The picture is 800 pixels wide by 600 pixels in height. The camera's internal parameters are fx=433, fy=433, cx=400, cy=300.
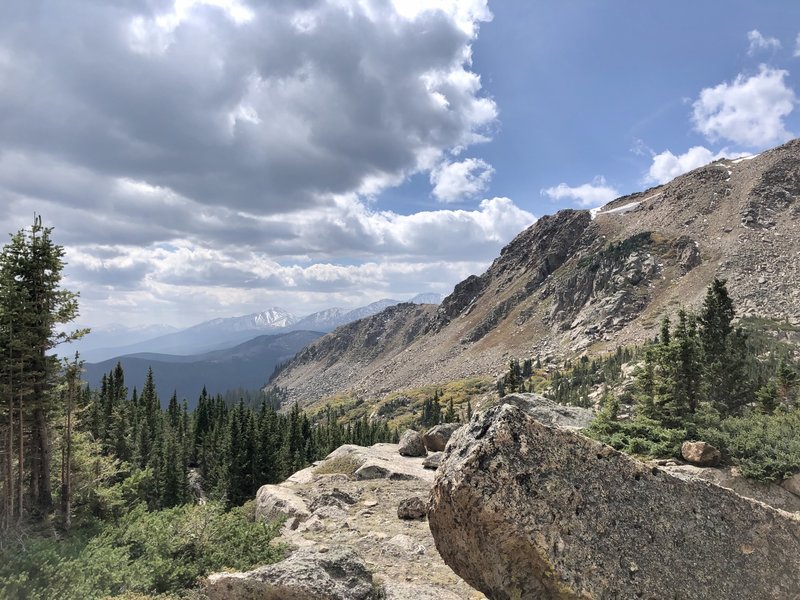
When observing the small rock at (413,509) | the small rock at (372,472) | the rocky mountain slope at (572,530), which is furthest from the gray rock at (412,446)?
the rocky mountain slope at (572,530)

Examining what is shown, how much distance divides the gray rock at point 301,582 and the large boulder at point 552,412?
1015 inches

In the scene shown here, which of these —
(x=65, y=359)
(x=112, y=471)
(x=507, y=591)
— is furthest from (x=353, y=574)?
(x=112, y=471)

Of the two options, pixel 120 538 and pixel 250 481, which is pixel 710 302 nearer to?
pixel 120 538

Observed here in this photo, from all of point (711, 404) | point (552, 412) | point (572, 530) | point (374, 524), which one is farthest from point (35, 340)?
point (711, 404)

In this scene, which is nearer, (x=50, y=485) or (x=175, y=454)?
(x=50, y=485)

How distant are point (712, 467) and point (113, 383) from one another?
114 m

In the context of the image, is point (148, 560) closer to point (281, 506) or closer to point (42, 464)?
point (281, 506)

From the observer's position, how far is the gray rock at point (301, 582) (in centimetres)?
920

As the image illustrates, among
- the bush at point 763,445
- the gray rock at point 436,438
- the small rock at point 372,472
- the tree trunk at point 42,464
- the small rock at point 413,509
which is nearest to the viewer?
the small rock at point 413,509

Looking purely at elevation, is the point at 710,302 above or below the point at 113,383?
above

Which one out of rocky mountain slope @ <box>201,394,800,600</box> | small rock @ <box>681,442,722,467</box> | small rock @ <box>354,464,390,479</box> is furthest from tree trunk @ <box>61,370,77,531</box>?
small rock @ <box>681,442,722,467</box>

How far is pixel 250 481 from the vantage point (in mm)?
69875

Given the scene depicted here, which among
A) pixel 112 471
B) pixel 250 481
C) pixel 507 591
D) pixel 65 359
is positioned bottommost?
pixel 250 481

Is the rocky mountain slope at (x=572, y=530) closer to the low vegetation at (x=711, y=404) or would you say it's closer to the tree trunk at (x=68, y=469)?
the low vegetation at (x=711, y=404)
